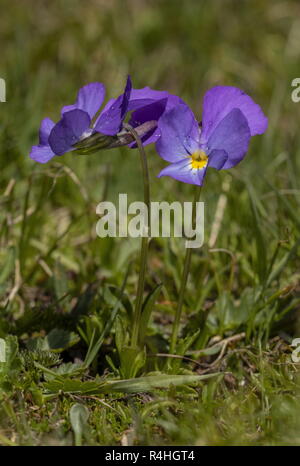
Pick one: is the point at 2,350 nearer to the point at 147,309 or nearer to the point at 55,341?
the point at 55,341

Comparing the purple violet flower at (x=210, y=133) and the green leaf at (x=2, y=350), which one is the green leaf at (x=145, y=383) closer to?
the green leaf at (x=2, y=350)

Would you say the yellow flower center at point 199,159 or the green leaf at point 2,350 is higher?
the yellow flower center at point 199,159

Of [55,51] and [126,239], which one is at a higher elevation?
[55,51]

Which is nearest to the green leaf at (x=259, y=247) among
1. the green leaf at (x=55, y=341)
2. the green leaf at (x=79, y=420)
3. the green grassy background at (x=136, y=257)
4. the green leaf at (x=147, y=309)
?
the green grassy background at (x=136, y=257)

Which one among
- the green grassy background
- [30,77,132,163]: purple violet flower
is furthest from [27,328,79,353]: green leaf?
[30,77,132,163]: purple violet flower

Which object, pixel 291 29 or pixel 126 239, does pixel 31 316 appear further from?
pixel 291 29

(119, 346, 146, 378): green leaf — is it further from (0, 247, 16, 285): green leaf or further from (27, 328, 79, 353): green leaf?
(0, 247, 16, 285): green leaf

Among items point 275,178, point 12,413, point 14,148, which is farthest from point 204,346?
point 14,148
